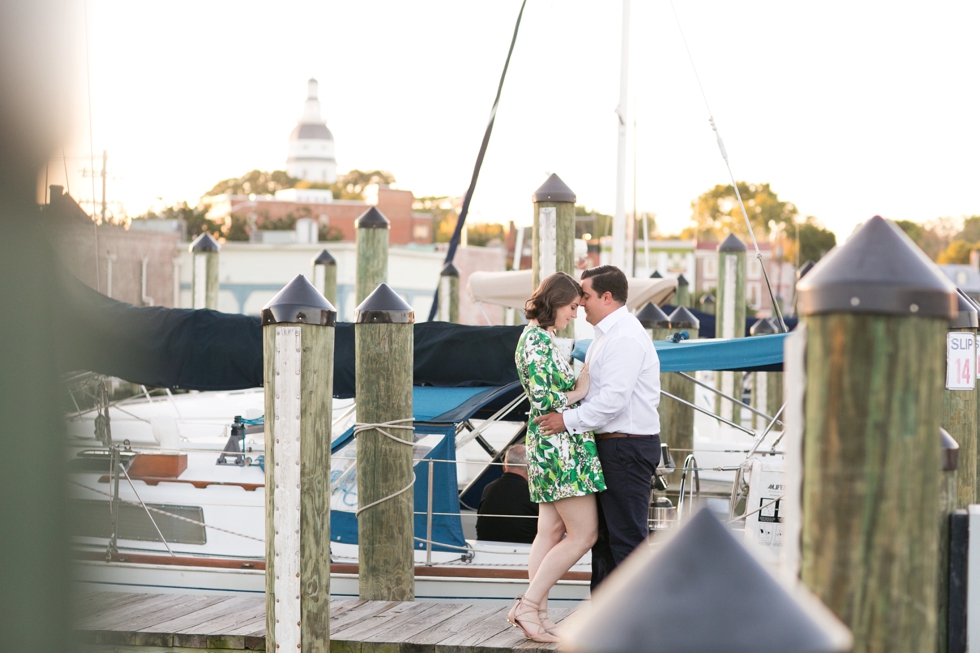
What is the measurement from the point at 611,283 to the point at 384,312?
1640 mm

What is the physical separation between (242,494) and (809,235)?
52845 millimetres

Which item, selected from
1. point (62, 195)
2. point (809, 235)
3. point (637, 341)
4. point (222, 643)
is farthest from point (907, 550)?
point (809, 235)

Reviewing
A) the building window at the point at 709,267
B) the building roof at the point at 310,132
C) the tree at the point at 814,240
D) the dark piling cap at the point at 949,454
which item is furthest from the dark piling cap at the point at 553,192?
the building roof at the point at 310,132

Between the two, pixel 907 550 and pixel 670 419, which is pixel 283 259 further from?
pixel 907 550

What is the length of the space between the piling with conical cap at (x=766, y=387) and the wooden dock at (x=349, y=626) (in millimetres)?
7358

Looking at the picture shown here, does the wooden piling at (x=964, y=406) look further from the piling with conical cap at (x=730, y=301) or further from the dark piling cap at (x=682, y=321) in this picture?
the piling with conical cap at (x=730, y=301)

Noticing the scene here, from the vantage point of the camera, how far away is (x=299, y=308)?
4.47m

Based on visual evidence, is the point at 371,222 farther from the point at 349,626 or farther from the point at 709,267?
the point at 709,267

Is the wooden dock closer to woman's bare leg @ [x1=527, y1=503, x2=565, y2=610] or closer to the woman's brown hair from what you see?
woman's bare leg @ [x1=527, y1=503, x2=565, y2=610]

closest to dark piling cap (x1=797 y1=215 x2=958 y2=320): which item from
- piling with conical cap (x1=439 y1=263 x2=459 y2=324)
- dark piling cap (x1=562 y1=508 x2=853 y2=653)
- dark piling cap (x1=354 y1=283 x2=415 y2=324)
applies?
dark piling cap (x1=562 y1=508 x2=853 y2=653)

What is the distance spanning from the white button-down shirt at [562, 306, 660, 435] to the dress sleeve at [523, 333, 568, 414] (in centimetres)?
8

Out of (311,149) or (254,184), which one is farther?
(311,149)

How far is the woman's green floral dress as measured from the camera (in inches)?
173

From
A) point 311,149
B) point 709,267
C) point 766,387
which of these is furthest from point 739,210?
point 311,149
